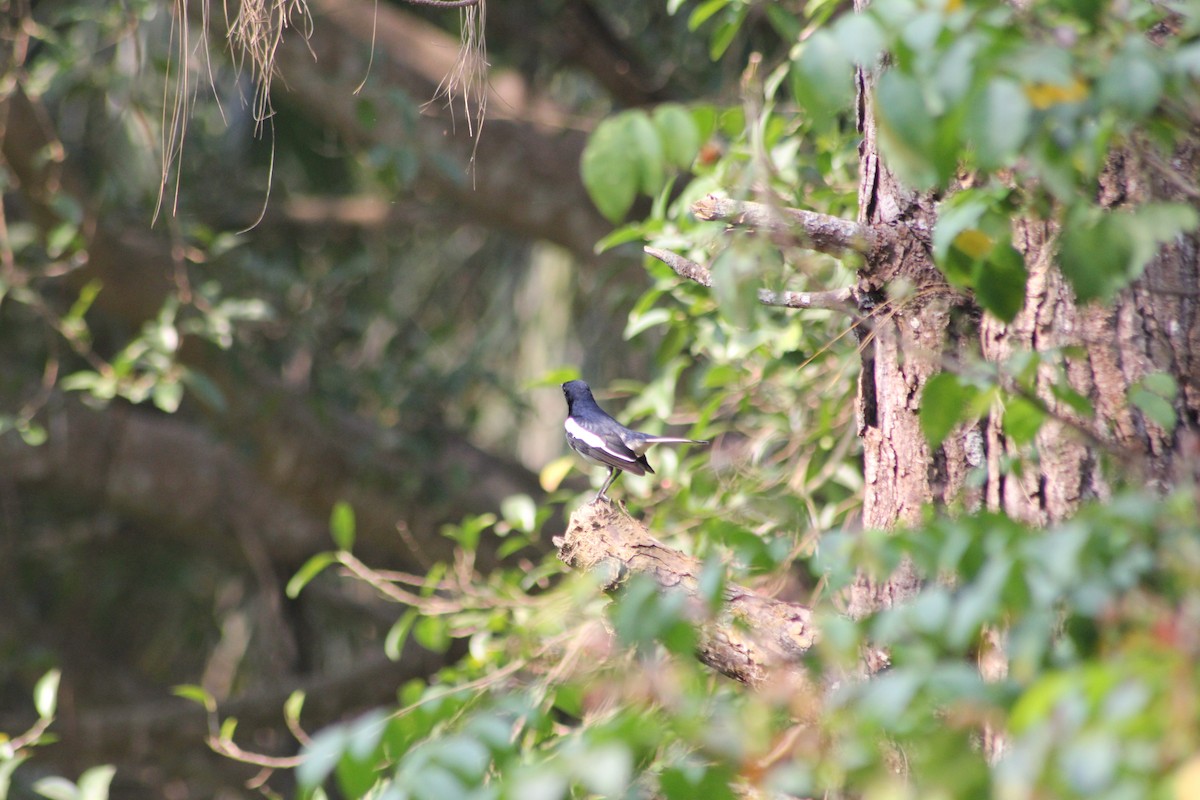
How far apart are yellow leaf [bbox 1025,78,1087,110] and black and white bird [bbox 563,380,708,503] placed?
2.11m

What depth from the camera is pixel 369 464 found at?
513cm

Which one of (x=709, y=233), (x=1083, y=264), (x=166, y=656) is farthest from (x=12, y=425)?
(x=1083, y=264)

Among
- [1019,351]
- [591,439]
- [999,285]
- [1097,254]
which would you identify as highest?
[1097,254]

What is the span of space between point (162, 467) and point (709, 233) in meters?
3.20

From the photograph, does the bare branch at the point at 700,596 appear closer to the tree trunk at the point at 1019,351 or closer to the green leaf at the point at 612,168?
the tree trunk at the point at 1019,351

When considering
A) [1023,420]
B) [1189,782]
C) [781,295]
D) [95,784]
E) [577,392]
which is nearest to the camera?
[1189,782]

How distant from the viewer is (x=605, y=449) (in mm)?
3623

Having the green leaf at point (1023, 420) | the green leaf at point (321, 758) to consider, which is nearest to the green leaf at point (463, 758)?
the green leaf at point (321, 758)

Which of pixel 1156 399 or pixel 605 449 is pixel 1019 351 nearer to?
pixel 1156 399

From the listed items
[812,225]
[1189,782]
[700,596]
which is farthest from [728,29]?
[1189,782]

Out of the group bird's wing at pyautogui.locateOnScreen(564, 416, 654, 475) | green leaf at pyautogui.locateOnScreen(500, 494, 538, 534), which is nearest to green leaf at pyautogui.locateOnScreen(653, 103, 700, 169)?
green leaf at pyautogui.locateOnScreen(500, 494, 538, 534)

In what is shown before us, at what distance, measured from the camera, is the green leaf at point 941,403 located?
1.37 meters

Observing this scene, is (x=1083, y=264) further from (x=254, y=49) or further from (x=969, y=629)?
(x=254, y=49)

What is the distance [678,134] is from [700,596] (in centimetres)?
87
